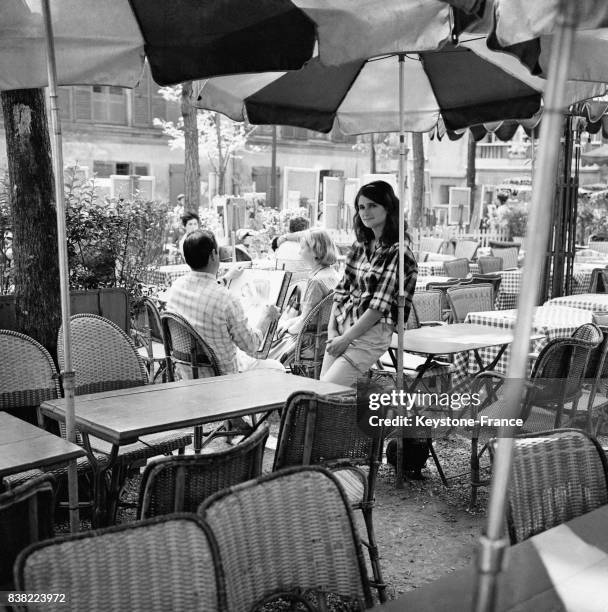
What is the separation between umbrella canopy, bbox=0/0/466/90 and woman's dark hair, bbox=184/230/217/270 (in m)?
1.19

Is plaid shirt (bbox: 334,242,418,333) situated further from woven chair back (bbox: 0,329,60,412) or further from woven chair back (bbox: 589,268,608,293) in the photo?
woven chair back (bbox: 589,268,608,293)

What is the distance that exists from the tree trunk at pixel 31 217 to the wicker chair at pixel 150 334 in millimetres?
A: 941

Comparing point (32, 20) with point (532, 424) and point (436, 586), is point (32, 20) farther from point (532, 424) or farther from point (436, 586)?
point (532, 424)

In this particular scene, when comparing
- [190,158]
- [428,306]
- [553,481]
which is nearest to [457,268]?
[428,306]

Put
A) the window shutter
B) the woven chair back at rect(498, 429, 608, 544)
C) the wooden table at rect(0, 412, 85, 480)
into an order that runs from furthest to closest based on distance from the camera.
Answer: the window shutter
the wooden table at rect(0, 412, 85, 480)
the woven chair back at rect(498, 429, 608, 544)

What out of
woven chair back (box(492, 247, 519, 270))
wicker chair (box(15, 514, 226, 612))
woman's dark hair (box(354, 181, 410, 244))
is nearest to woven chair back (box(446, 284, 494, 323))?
woman's dark hair (box(354, 181, 410, 244))

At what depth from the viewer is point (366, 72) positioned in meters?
6.08

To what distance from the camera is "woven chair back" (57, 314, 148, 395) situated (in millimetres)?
4262

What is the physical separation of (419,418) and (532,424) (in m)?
0.74

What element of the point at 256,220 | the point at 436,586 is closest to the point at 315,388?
the point at 436,586

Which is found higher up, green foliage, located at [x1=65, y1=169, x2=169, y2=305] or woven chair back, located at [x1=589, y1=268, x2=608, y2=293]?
green foliage, located at [x1=65, y1=169, x2=169, y2=305]

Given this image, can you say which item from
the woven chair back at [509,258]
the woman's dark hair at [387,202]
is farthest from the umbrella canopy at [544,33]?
the woven chair back at [509,258]

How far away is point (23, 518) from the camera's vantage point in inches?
85.5

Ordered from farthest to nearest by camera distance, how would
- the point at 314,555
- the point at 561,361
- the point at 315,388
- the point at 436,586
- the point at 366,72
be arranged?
the point at 366,72, the point at 561,361, the point at 315,388, the point at 314,555, the point at 436,586
